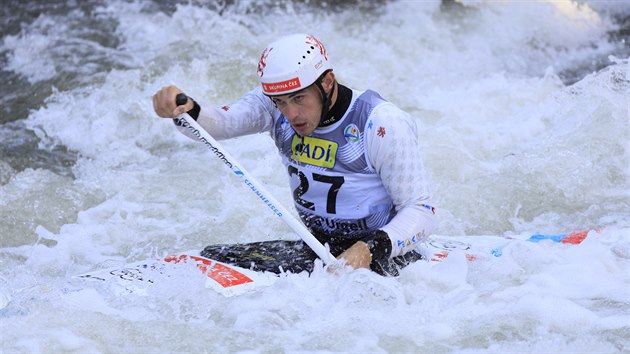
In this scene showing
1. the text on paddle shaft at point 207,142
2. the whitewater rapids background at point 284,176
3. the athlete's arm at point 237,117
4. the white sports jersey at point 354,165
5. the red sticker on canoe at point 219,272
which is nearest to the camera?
the whitewater rapids background at point 284,176

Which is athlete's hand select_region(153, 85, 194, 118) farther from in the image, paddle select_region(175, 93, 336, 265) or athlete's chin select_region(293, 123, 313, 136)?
athlete's chin select_region(293, 123, 313, 136)

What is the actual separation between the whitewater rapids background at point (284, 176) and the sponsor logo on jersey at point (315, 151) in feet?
1.69

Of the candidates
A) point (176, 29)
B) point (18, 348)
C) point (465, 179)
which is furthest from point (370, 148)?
point (176, 29)

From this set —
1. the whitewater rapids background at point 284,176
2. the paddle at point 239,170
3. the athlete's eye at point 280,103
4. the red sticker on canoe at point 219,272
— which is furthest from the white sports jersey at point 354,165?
→ the red sticker on canoe at point 219,272

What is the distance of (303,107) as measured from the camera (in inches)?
152

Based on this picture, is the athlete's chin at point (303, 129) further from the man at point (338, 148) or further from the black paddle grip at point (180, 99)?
the black paddle grip at point (180, 99)

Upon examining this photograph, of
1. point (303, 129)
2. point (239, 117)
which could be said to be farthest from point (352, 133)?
point (239, 117)

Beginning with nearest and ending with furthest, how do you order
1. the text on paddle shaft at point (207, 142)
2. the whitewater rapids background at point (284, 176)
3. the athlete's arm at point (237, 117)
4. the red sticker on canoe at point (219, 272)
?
the whitewater rapids background at point (284, 176) → the red sticker on canoe at point (219, 272) → the text on paddle shaft at point (207, 142) → the athlete's arm at point (237, 117)

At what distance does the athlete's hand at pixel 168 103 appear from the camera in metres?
4.02

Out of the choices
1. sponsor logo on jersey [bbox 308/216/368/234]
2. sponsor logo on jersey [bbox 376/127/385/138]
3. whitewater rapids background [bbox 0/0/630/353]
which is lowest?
whitewater rapids background [bbox 0/0/630/353]

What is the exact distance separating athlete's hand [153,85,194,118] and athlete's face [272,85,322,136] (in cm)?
47

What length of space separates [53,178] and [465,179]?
3104 millimetres

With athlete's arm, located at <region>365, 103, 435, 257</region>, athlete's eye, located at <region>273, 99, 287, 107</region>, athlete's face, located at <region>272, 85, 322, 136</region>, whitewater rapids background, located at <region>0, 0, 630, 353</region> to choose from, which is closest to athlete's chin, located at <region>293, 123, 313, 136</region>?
athlete's face, located at <region>272, 85, 322, 136</region>

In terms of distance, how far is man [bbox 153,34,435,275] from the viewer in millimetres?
3775
